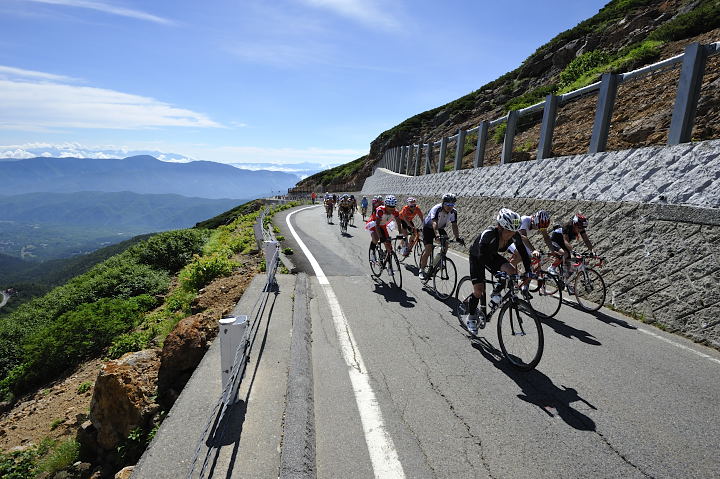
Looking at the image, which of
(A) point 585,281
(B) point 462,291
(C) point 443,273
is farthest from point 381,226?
(A) point 585,281

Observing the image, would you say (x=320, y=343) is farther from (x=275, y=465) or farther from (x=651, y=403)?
(x=651, y=403)

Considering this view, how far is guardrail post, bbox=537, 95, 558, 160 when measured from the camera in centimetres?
1132

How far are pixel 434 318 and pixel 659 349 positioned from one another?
3.26 m

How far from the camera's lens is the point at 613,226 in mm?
7914

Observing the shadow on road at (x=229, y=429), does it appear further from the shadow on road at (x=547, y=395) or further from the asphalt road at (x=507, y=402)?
the shadow on road at (x=547, y=395)

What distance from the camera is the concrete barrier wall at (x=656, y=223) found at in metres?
6.09

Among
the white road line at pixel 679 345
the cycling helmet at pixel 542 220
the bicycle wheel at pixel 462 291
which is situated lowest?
the white road line at pixel 679 345

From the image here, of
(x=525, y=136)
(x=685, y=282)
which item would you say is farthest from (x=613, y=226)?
(x=525, y=136)

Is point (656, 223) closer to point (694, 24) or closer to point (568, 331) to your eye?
point (568, 331)

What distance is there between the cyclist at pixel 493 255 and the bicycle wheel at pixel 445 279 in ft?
7.01

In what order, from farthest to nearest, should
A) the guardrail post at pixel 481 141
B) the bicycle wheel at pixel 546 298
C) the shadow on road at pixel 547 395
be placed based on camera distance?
the guardrail post at pixel 481 141 → the bicycle wheel at pixel 546 298 → the shadow on road at pixel 547 395

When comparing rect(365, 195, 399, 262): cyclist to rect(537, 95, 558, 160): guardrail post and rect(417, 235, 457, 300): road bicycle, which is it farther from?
rect(537, 95, 558, 160): guardrail post

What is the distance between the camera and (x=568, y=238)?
26.5 feet

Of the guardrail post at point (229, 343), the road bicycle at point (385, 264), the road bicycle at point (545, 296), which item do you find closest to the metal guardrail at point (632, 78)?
the road bicycle at point (545, 296)
